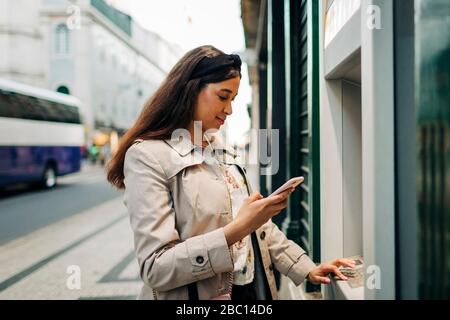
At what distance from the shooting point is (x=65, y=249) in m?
5.79

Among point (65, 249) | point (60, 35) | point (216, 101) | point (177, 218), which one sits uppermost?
→ point (60, 35)

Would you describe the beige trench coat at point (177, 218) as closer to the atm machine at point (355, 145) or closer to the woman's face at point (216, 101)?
the woman's face at point (216, 101)

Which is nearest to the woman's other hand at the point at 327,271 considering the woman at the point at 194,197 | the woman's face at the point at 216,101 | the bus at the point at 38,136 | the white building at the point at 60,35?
the woman at the point at 194,197

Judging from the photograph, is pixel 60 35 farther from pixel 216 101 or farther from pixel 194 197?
pixel 194 197

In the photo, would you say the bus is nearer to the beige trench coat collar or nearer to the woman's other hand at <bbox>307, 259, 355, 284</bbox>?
the beige trench coat collar

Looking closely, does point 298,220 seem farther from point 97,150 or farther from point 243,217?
point 97,150

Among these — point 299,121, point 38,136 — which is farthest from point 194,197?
point 38,136

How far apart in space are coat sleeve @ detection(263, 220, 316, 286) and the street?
2.81ft

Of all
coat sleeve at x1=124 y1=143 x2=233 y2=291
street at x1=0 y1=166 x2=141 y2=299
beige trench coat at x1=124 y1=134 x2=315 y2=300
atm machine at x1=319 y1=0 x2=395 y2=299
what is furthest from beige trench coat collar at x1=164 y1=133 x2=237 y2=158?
street at x1=0 y1=166 x2=141 y2=299

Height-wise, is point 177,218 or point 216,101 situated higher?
point 216,101

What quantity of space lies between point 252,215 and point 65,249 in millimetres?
5204

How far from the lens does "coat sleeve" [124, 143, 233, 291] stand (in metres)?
1.20

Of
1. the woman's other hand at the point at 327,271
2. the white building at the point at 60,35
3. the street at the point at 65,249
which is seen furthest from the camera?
the street at the point at 65,249

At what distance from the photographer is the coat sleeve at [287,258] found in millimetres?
1534
